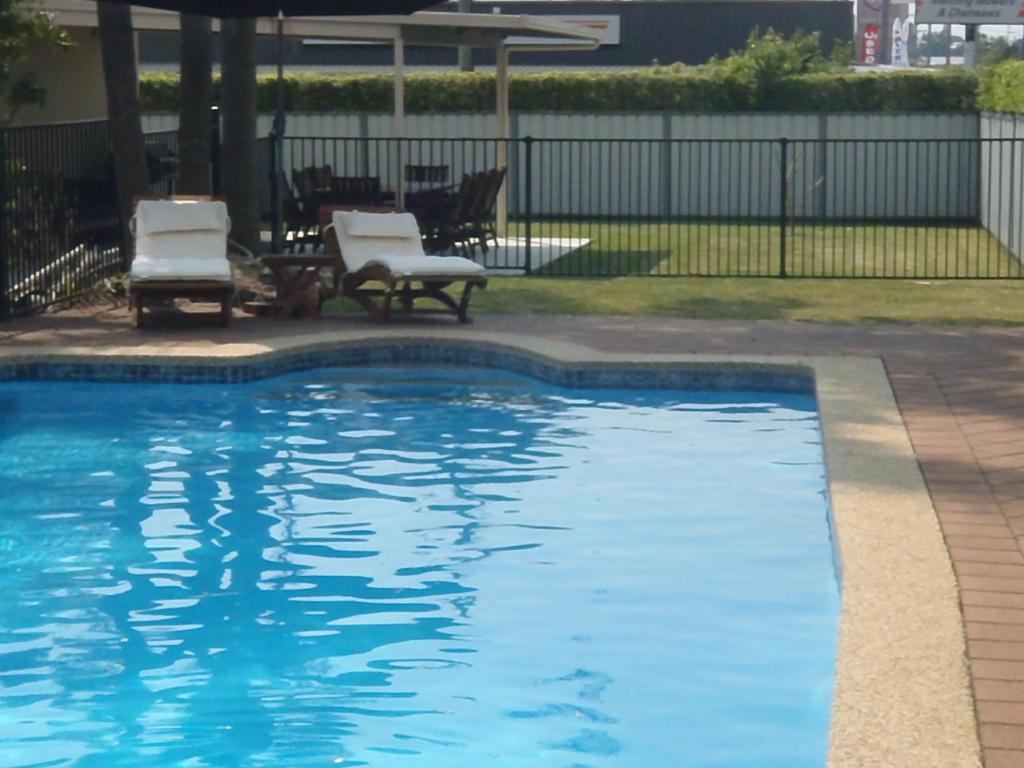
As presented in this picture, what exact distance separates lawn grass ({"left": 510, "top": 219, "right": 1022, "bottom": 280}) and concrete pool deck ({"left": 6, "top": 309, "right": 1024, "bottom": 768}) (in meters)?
4.34

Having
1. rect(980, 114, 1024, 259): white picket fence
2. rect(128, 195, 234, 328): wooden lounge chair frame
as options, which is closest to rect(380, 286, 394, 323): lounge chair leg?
rect(128, 195, 234, 328): wooden lounge chair frame

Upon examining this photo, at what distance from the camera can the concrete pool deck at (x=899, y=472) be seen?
440 centimetres

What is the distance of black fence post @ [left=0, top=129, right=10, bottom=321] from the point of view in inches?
496

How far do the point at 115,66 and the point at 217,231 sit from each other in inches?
74.9

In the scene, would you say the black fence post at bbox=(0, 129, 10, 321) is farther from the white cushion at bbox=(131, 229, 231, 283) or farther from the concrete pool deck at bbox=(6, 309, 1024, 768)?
the white cushion at bbox=(131, 229, 231, 283)

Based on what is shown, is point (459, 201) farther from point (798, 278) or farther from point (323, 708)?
point (323, 708)

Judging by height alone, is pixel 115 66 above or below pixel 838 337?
above

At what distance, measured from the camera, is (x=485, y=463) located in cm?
880

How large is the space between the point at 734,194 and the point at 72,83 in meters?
10.4

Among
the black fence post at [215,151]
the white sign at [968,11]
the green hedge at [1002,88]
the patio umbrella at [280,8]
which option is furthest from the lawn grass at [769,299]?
the white sign at [968,11]

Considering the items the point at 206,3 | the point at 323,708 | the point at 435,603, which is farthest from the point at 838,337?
the point at 323,708

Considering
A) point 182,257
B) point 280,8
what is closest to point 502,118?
point 280,8

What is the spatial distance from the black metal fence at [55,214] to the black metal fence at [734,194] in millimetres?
3940

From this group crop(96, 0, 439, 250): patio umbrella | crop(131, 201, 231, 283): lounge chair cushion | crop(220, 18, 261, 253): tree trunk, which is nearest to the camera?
crop(131, 201, 231, 283): lounge chair cushion
